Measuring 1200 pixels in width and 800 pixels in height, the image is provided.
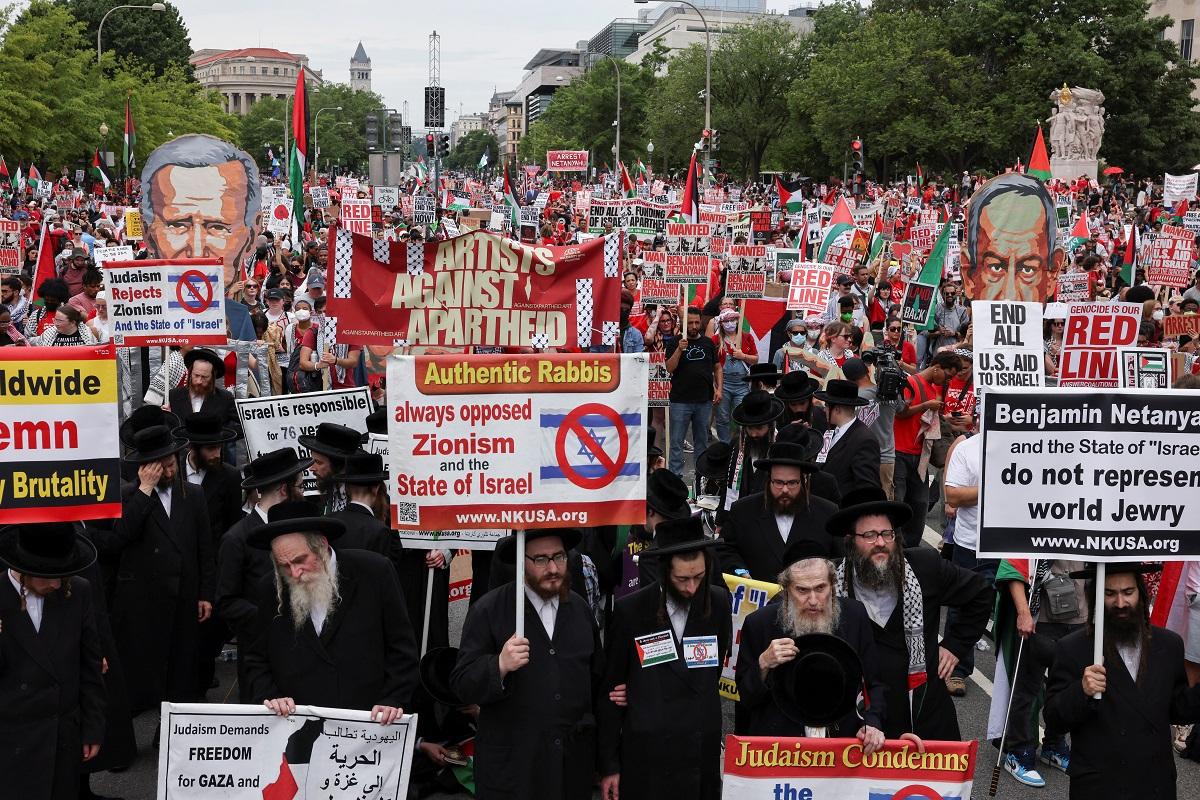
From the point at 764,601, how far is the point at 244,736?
2.65m

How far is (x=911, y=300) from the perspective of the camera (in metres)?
17.0

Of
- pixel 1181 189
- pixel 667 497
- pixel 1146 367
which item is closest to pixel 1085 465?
pixel 667 497

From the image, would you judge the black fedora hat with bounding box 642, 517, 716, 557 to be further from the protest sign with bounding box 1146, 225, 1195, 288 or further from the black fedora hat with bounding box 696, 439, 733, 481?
the protest sign with bounding box 1146, 225, 1195, 288

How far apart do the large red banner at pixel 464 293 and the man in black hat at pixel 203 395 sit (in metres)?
1.52

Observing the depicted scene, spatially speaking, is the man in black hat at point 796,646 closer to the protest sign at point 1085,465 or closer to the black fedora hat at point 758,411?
the protest sign at point 1085,465

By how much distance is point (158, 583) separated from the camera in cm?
757

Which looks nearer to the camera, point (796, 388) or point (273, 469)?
point (273, 469)

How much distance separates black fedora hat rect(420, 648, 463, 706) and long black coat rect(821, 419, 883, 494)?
3.15 meters

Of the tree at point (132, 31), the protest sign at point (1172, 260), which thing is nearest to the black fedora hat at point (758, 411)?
the protest sign at point (1172, 260)

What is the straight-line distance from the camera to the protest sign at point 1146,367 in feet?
35.1

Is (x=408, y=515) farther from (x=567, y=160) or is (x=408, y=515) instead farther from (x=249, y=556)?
(x=567, y=160)

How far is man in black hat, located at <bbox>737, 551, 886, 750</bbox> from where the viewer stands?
5.16m

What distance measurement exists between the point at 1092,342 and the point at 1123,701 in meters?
6.75

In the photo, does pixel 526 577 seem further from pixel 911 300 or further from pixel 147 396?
pixel 911 300
